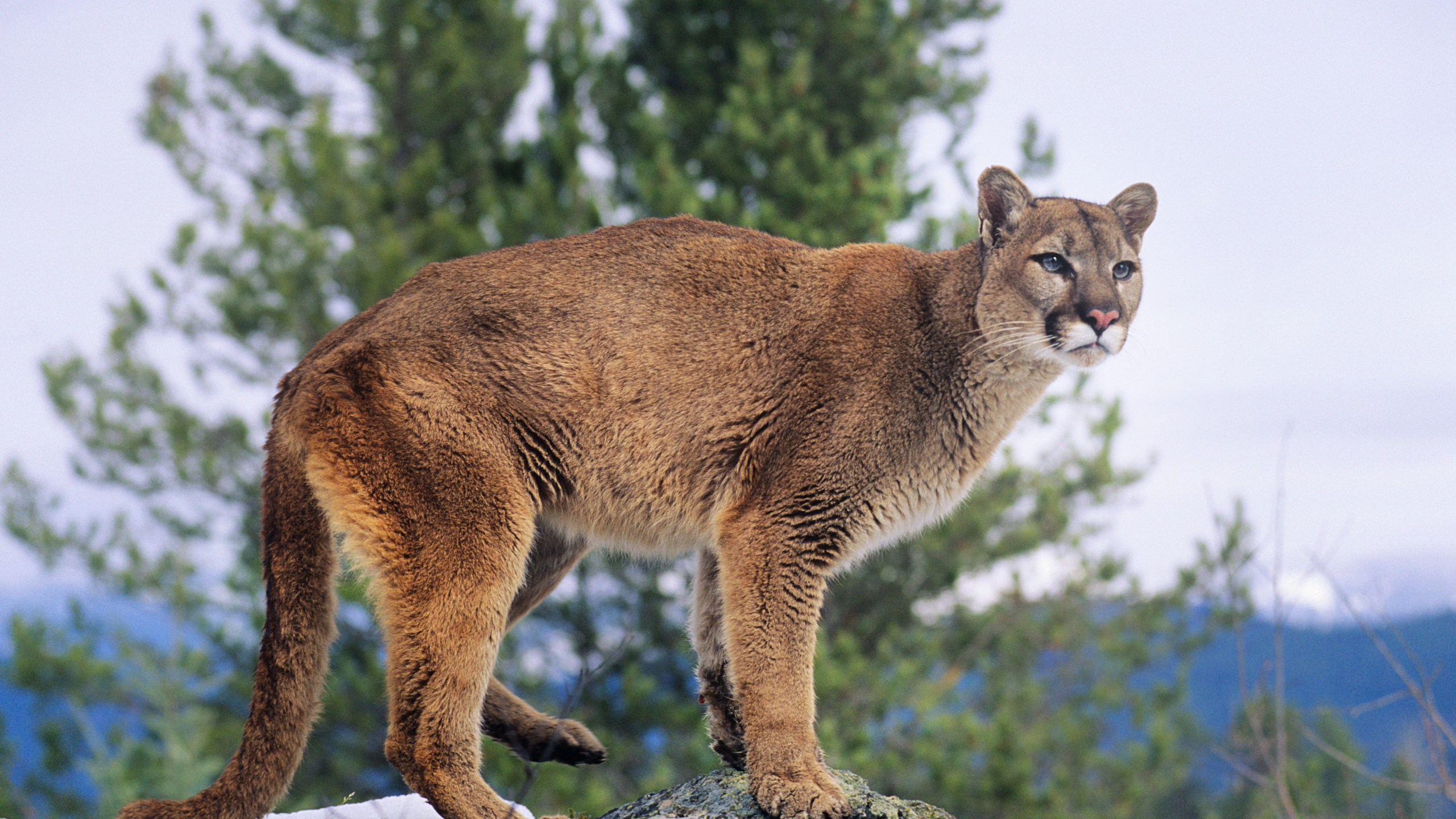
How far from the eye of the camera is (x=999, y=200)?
4.67 metres

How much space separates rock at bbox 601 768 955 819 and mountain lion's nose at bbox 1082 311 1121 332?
181cm

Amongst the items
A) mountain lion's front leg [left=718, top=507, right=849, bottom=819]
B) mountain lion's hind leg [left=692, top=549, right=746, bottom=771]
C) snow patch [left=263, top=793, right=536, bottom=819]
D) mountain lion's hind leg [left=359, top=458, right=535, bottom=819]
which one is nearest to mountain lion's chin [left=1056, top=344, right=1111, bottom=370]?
mountain lion's front leg [left=718, top=507, right=849, bottom=819]

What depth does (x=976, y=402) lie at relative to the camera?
4.63 m

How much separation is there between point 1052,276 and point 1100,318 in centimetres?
27

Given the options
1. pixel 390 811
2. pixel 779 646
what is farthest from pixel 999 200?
pixel 390 811

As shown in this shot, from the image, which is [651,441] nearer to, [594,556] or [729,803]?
[729,803]

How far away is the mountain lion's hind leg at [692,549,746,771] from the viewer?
14.8 ft

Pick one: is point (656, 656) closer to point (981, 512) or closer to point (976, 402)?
point (981, 512)

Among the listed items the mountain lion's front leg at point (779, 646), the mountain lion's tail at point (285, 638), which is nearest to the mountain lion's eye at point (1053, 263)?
the mountain lion's front leg at point (779, 646)

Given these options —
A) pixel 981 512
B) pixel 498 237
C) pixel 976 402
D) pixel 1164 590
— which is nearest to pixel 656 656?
pixel 981 512

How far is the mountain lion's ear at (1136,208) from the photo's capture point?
4.83m

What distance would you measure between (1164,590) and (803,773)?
38.2 ft

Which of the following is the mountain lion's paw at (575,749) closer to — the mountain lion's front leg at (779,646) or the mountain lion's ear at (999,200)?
the mountain lion's front leg at (779,646)

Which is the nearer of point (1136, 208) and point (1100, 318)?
point (1100, 318)
